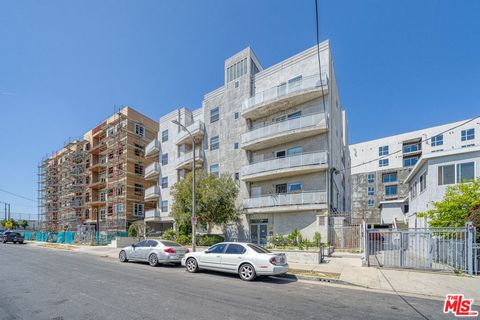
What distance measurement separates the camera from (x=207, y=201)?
2008cm

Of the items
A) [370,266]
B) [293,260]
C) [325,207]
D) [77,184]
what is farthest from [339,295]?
[77,184]

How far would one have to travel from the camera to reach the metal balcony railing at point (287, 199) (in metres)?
20.4

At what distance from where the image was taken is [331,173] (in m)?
21.4

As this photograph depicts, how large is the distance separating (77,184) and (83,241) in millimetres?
20754

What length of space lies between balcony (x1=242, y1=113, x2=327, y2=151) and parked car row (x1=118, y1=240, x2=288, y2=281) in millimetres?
12836

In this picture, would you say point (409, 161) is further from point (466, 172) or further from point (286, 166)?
point (286, 166)

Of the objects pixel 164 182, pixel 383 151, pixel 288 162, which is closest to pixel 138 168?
pixel 164 182

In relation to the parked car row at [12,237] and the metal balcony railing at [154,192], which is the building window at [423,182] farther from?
the parked car row at [12,237]

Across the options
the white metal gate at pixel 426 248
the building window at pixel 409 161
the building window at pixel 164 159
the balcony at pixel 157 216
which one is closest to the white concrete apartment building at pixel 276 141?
the building window at pixel 164 159

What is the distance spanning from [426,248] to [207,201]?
13863 mm

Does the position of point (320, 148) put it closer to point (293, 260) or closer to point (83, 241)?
point (293, 260)

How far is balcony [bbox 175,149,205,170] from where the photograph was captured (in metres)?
29.8

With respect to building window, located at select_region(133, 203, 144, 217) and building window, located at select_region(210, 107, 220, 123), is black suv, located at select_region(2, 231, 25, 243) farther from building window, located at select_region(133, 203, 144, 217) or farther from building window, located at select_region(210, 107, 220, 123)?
building window, located at select_region(210, 107, 220, 123)

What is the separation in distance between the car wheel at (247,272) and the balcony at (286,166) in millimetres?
12244
